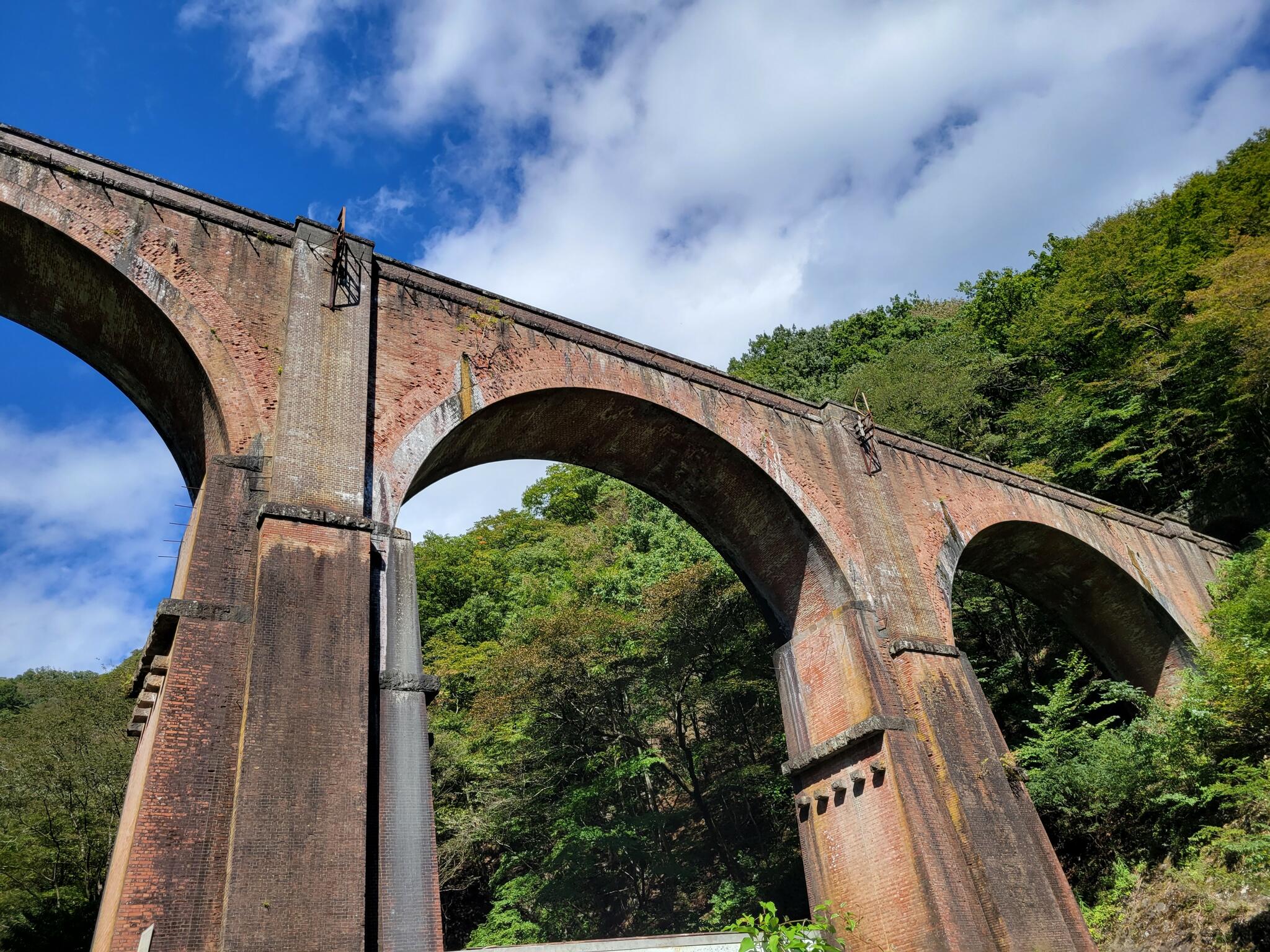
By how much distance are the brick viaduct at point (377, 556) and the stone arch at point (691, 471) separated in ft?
0.14

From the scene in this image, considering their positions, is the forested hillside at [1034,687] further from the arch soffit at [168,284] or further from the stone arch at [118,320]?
the stone arch at [118,320]

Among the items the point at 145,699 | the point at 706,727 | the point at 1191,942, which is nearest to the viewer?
the point at 145,699

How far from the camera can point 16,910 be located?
16.5 metres

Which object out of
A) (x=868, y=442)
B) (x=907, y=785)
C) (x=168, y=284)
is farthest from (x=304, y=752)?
(x=868, y=442)

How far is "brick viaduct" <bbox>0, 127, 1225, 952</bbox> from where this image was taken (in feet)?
20.1

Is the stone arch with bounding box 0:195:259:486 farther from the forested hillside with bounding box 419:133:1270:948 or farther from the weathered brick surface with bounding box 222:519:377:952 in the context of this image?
the forested hillside with bounding box 419:133:1270:948

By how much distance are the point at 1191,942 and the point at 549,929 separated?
10740mm

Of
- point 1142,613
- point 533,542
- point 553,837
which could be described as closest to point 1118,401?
point 1142,613

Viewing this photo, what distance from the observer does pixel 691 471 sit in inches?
469

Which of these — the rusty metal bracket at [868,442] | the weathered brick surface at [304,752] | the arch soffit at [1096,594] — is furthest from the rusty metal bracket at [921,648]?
the weathered brick surface at [304,752]

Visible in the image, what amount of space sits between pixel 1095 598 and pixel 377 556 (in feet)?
44.9

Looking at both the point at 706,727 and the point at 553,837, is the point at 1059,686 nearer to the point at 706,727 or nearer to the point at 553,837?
the point at 706,727

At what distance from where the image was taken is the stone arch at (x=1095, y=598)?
50.2 ft

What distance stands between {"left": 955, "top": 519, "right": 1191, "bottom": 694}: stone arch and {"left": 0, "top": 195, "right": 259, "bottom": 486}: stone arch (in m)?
12.0
